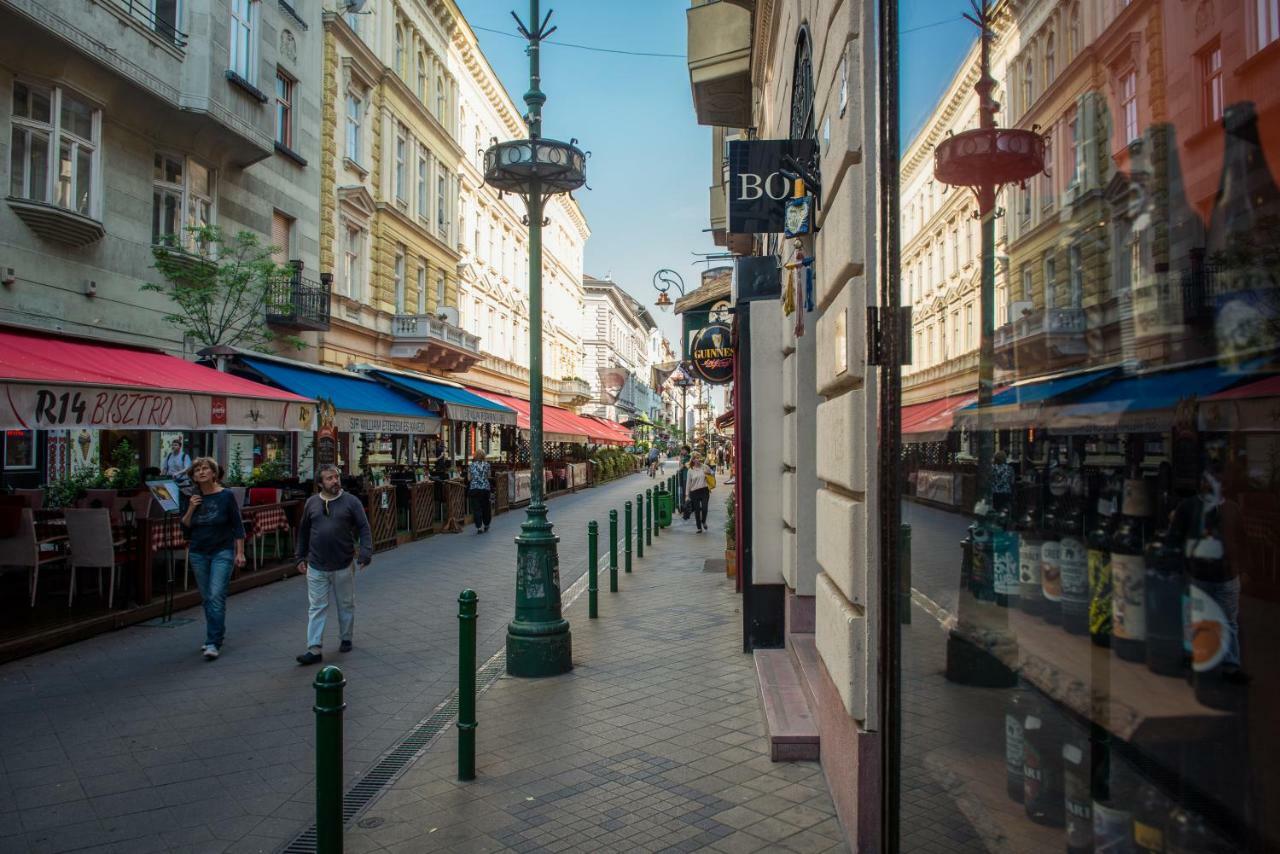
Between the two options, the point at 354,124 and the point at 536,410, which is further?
the point at 354,124

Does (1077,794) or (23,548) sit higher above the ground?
(1077,794)

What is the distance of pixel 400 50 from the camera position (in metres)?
27.8

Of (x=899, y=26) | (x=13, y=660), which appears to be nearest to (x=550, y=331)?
(x=13, y=660)

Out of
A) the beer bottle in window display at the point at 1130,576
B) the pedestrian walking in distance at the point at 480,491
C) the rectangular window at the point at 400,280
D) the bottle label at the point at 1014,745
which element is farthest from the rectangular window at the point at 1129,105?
the rectangular window at the point at 400,280

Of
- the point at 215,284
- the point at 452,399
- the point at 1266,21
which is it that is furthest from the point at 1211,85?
the point at 452,399

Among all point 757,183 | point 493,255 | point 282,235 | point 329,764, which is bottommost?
point 329,764

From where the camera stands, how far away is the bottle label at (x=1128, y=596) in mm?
1656

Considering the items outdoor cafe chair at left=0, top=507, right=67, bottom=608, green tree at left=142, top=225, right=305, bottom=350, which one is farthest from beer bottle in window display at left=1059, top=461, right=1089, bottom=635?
green tree at left=142, top=225, right=305, bottom=350

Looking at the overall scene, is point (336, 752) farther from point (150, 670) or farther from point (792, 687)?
point (150, 670)

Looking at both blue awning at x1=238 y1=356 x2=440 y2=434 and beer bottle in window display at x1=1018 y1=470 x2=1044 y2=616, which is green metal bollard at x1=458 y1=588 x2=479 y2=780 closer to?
beer bottle in window display at x1=1018 y1=470 x2=1044 y2=616

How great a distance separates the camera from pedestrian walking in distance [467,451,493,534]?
59.1ft

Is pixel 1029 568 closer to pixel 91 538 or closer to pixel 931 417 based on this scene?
pixel 931 417

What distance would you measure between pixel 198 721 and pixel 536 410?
340cm

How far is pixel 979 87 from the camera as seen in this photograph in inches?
91.5
